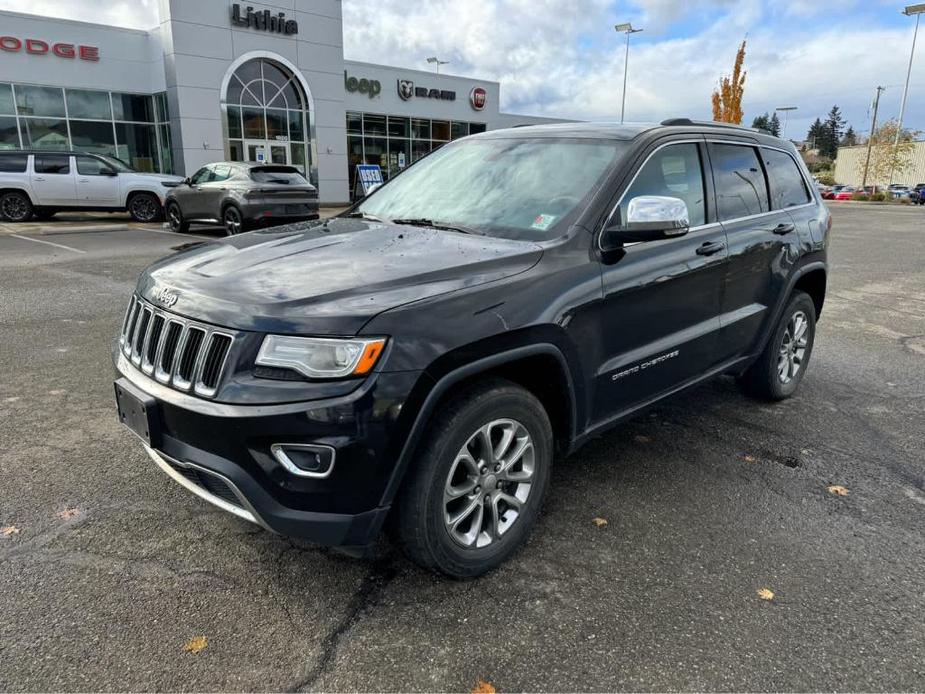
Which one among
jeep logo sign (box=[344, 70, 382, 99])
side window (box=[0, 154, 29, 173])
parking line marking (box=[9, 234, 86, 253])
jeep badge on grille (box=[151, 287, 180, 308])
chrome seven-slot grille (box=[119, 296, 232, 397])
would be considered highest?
jeep logo sign (box=[344, 70, 382, 99])

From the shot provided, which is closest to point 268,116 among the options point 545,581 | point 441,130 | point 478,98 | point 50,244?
point 441,130

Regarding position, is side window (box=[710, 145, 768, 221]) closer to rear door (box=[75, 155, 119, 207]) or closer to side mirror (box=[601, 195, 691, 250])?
side mirror (box=[601, 195, 691, 250])

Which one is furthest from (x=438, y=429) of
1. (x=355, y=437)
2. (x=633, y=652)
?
(x=633, y=652)

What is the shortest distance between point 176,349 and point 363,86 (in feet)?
96.5

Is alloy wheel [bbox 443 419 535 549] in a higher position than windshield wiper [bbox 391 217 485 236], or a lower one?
lower

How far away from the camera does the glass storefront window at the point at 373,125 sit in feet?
100

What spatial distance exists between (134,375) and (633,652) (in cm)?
217

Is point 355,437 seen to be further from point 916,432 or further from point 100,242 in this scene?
point 100,242

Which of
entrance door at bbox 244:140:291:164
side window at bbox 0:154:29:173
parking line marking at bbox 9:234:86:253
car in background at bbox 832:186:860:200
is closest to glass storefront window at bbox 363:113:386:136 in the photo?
entrance door at bbox 244:140:291:164

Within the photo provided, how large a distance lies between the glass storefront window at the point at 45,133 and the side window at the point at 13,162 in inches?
207

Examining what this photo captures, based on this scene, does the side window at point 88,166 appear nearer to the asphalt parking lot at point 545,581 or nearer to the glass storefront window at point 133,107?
the glass storefront window at point 133,107

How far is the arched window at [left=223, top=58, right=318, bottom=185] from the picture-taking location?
24.1 meters

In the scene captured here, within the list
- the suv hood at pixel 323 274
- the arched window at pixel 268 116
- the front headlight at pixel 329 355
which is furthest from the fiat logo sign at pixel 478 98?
the front headlight at pixel 329 355

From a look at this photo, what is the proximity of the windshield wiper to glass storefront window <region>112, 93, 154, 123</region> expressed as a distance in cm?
2391
